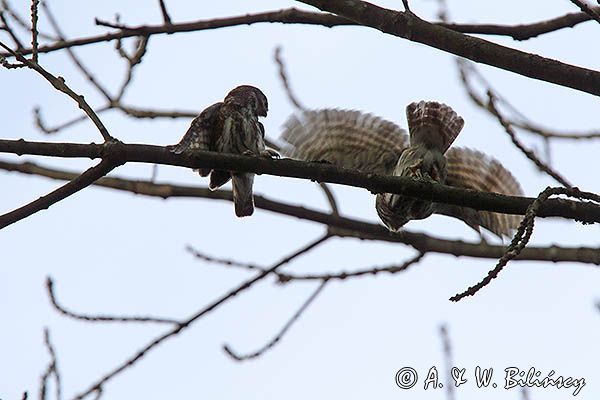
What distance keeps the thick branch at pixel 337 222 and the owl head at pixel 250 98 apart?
55cm

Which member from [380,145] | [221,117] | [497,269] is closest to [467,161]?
[380,145]

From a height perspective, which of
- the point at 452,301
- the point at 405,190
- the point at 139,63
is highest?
the point at 139,63

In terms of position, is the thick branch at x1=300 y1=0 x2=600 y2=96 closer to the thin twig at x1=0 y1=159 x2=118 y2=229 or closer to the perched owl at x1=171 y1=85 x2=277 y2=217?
the thin twig at x1=0 y1=159 x2=118 y2=229

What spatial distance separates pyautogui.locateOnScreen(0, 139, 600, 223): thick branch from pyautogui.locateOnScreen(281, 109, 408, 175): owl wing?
200 cm

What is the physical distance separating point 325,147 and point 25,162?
188cm

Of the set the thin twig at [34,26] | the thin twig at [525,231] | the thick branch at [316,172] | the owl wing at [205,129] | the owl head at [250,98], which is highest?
the owl head at [250,98]

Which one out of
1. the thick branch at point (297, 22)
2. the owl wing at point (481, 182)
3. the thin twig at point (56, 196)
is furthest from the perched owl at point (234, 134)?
the thin twig at point (56, 196)

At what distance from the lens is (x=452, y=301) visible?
2.92m

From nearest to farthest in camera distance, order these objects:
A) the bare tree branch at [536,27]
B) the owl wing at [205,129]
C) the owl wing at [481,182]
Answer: the bare tree branch at [536,27] → the owl wing at [205,129] → the owl wing at [481,182]

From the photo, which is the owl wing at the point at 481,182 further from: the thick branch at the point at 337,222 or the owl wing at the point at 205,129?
the owl wing at the point at 205,129

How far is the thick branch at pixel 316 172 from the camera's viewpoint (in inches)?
124

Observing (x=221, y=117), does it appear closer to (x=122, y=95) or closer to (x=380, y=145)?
(x=122, y=95)

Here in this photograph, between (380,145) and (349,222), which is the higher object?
(380,145)

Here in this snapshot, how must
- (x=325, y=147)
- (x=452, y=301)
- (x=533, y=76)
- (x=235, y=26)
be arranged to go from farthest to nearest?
1. (x=325, y=147)
2. (x=235, y=26)
3. (x=533, y=76)
4. (x=452, y=301)
